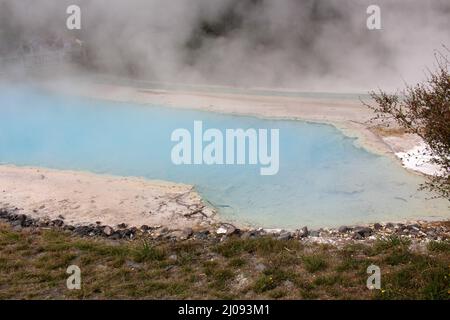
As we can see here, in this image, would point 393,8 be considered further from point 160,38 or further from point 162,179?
point 162,179

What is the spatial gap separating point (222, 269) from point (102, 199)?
3598 millimetres

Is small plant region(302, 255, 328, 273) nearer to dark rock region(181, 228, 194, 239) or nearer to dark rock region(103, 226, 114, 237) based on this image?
dark rock region(181, 228, 194, 239)

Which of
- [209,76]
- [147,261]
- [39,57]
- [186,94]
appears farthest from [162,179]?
[39,57]

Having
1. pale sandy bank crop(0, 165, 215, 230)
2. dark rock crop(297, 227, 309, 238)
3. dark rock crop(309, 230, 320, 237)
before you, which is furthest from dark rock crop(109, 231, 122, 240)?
dark rock crop(309, 230, 320, 237)

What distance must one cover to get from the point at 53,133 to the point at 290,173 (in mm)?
7114

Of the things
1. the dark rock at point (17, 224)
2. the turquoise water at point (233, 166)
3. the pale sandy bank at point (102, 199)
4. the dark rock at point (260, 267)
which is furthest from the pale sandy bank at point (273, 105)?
the dark rock at point (17, 224)

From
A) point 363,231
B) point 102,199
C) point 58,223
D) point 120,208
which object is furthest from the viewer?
point 102,199

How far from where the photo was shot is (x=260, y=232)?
6.59m

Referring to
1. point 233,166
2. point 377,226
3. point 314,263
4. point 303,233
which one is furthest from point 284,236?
point 233,166

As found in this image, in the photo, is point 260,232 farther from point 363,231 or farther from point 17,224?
point 17,224

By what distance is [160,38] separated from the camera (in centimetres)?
2080

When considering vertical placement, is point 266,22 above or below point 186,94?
above

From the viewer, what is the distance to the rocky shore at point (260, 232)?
625cm
